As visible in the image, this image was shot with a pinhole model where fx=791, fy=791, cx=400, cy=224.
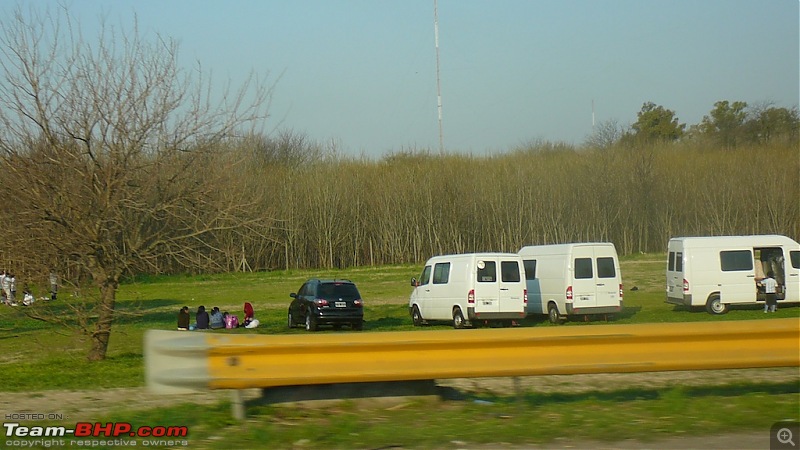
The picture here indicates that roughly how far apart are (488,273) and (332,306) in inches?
216

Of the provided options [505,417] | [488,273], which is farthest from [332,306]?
[505,417]

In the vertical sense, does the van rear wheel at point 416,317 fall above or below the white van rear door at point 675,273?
below

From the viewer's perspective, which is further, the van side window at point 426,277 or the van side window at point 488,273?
the van side window at point 426,277

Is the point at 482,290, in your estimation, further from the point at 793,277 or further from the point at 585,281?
the point at 793,277

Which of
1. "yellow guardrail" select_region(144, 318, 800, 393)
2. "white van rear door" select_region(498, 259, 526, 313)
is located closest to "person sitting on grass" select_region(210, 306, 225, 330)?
"white van rear door" select_region(498, 259, 526, 313)

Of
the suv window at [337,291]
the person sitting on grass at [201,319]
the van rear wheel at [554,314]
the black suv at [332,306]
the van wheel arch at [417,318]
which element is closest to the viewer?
the person sitting on grass at [201,319]

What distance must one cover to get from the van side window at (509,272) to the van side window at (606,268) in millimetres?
3058

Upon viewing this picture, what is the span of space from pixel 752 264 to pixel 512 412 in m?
24.6

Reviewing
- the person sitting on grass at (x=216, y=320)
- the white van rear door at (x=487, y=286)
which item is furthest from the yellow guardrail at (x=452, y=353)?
the person sitting on grass at (x=216, y=320)

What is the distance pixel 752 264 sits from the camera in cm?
2919

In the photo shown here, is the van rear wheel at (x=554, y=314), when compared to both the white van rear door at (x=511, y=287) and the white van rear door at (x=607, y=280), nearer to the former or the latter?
the white van rear door at (x=607, y=280)

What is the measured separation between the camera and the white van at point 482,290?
26.7 metres

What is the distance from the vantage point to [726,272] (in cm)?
2911

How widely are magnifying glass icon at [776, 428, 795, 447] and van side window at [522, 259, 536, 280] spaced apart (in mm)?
23105
